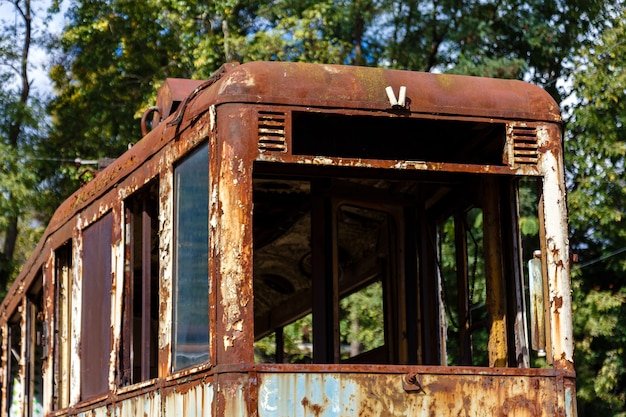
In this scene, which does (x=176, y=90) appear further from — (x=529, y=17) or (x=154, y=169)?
(x=529, y=17)

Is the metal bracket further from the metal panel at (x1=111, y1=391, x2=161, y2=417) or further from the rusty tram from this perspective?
the metal panel at (x1=111, y1=391, x2=161, y2=417)

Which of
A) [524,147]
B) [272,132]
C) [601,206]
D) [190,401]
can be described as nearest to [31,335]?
[190,401]

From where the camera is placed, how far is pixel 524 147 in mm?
6375

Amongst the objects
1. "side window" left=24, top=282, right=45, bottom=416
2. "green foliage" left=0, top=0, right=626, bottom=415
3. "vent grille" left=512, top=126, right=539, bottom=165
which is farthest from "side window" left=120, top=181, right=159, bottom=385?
"green foliage" left=0, top=0, right=626, bottom=415

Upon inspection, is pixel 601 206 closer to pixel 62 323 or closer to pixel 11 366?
pixel 11 366

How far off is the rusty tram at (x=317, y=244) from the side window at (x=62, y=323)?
0.02 metres

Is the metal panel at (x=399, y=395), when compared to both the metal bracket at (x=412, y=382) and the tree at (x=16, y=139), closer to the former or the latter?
the metal bracket at (x=412, y=382)

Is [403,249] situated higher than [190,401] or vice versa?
[403,249]

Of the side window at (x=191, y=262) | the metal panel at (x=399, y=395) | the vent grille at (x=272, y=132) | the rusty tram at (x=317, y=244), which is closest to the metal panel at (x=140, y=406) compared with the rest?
the rusty tram at (x=317, y=244)

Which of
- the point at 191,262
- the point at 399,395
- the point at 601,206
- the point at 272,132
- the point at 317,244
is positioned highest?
the point at 601,206

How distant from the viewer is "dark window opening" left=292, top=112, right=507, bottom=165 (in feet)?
22.4

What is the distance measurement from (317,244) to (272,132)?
196 centimetres

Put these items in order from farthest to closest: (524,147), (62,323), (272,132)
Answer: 1. (62,323)
2. (524,147)
3. (272,132)

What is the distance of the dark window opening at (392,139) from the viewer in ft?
22.4
